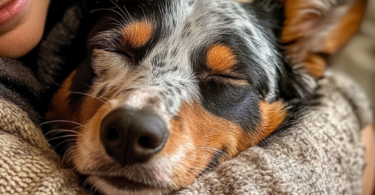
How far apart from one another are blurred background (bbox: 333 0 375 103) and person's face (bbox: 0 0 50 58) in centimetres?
233

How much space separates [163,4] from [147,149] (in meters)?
0.66

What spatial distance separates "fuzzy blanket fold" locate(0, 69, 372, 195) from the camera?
1081 mm

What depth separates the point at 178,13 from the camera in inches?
59.2

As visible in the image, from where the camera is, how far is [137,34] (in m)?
1.43

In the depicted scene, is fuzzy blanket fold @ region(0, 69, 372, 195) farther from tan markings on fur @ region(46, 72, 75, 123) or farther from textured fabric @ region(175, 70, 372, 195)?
tan markings on fur @ region(46, 72, 75, 123)

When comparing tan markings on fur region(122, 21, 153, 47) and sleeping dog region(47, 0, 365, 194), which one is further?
tan markings on fur region(122, 21, 153, 47)

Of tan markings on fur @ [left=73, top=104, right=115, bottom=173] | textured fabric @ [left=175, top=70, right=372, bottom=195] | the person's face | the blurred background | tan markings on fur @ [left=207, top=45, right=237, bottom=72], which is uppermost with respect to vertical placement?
the person's face

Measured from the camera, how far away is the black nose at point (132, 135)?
3.49 feet

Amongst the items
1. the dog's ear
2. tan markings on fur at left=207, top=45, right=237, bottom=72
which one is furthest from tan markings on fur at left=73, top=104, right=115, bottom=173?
the dog's ear

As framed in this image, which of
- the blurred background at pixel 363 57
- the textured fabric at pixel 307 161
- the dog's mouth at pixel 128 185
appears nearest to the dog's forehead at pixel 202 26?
the textured fabric at pixel 307 161

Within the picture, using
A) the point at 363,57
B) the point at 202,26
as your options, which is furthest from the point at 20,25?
the point at 363,57

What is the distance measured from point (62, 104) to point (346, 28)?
1.34 metres

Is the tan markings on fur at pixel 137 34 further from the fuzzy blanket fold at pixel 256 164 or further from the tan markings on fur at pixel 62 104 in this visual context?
the fuzzy blanket fold at pixel 256 164

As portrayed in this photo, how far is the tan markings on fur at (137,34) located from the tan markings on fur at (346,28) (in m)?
0.88
